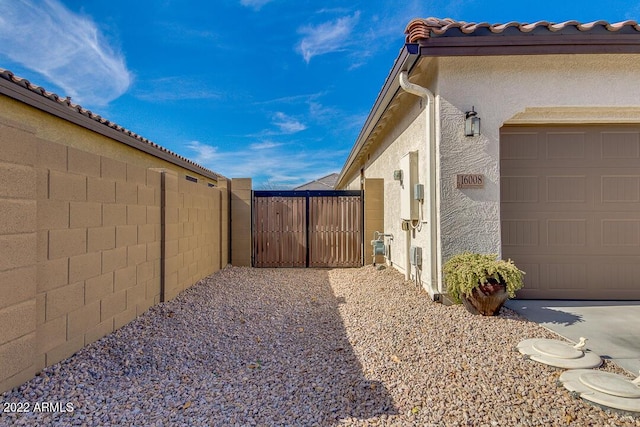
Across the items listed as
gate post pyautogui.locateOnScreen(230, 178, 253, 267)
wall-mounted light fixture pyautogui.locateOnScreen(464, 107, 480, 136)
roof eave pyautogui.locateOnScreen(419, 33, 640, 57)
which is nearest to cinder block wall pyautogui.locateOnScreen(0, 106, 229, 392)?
gate post pyautogui.locateOnScreen(230, 178, 253, 267)

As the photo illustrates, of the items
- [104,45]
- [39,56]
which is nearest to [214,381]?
[39,56]

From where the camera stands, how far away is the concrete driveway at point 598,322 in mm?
3129

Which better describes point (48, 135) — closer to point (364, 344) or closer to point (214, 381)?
point (214, 381)

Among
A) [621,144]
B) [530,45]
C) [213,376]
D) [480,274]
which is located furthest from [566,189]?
[213,376]

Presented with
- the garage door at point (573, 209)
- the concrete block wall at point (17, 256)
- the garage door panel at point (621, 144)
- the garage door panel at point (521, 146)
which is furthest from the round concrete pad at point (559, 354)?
the concrete block wall at point (17, 256)

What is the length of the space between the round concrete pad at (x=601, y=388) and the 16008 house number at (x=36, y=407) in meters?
3.52

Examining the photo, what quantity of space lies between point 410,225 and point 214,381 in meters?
4.09

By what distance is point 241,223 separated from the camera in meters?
8.48

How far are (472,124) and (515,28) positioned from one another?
127 cm

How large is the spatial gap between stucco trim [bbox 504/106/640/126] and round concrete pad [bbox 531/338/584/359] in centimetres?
302

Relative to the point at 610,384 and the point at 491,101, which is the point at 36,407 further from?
the point at 491,101

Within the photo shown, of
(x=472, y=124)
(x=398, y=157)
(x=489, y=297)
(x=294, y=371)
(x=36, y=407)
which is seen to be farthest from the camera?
(x=398, y=157)

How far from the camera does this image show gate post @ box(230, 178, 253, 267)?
847 cm

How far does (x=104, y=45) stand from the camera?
35.0 feet
